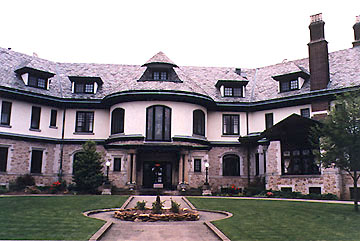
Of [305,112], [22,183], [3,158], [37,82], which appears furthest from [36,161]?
[305,112]

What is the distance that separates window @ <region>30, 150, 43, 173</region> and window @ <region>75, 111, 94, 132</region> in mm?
3917

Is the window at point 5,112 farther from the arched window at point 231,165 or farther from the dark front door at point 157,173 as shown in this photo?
the arched window at point 231,165

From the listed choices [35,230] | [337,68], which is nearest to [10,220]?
[35,230]

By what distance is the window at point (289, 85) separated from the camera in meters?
34.0

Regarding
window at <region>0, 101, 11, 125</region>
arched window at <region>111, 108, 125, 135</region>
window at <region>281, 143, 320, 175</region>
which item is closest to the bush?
window at <region>0, 101, 11, 125</region>

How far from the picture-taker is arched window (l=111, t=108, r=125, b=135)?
3259cm

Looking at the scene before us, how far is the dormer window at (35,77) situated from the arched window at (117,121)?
7.07 metres

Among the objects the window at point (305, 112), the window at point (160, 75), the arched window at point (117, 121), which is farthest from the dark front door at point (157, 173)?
the window at point (305, 112)

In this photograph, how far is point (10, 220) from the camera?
47.3 feet

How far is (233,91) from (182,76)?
5409mm

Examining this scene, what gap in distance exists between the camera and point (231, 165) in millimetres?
35000

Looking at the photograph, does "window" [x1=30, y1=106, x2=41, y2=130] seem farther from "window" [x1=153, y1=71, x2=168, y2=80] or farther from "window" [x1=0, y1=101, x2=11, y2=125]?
"window" [x1=153, y1=71, x2=168, y2=80]

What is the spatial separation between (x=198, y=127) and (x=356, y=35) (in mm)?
17956

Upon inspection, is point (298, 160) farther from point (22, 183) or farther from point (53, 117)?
point (22, 183)
